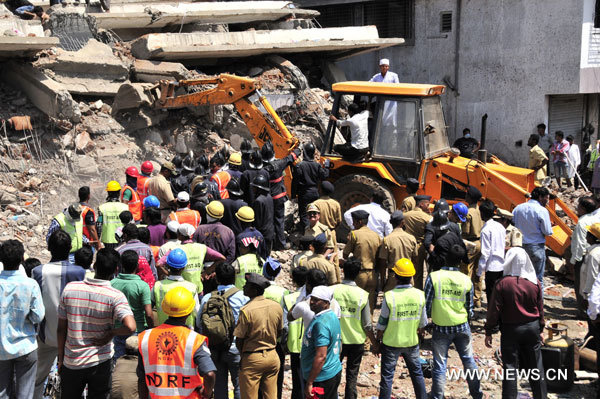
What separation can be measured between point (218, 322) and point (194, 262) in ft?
4.58

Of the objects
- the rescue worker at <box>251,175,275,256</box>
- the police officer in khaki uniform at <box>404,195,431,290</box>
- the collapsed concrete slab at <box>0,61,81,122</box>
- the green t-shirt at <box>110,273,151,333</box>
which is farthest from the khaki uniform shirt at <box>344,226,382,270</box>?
the collapsed concrete slab at <box>0,61,81,122</box>

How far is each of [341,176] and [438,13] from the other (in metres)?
8.58

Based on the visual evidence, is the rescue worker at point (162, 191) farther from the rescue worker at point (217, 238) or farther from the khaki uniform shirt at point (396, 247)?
the khaki uniform shirt at point (396, 247)

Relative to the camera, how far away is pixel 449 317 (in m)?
6.43

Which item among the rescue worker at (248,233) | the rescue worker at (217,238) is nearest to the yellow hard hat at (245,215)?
the rescue worker at (248,233)

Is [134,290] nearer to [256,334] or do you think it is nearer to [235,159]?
[256,334]

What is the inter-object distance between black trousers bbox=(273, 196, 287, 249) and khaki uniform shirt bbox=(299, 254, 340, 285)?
3.80 metres

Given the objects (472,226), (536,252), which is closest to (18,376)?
(472,226)

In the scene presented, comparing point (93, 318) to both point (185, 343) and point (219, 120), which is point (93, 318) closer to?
point (185, 343)

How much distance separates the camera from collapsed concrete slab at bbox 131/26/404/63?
1409cm

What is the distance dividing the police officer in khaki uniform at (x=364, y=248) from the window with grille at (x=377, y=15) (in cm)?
1188

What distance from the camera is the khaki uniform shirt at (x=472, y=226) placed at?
355 inches

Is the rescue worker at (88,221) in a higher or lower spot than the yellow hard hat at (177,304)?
lower

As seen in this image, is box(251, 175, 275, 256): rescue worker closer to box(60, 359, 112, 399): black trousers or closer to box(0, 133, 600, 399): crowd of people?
box(0, 133, 600, 399): crowd of people
